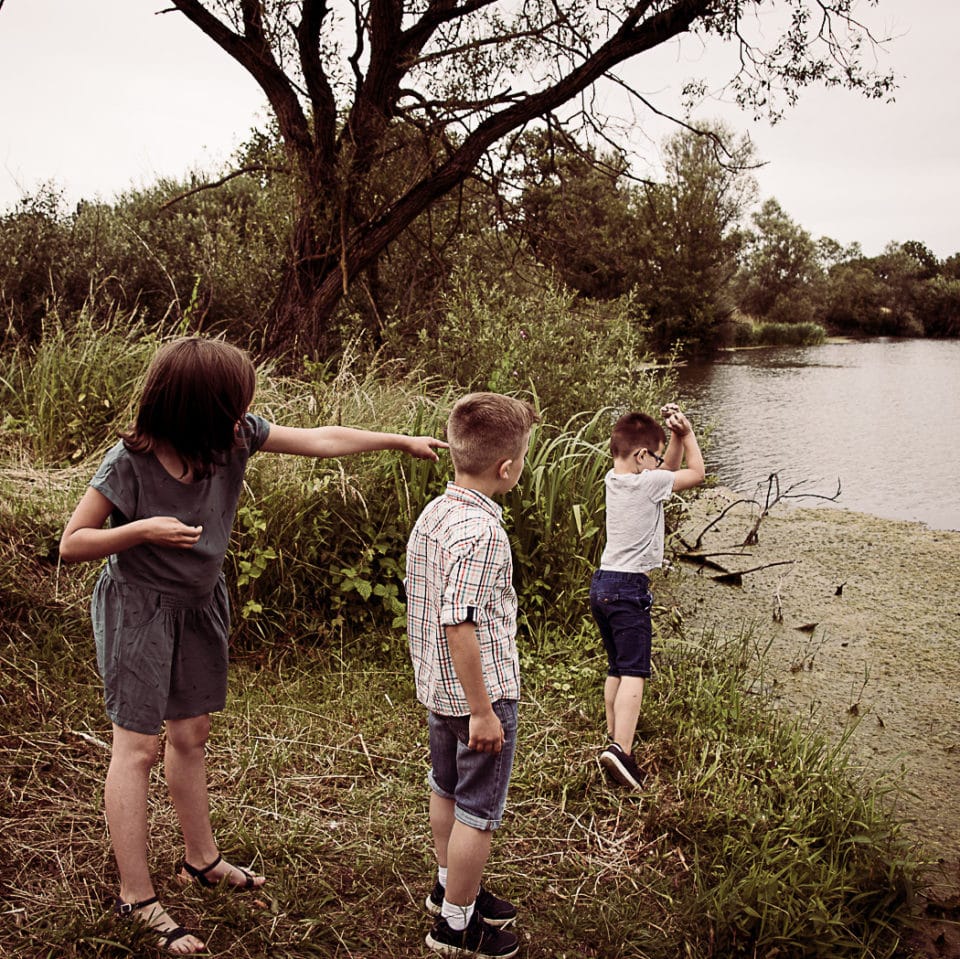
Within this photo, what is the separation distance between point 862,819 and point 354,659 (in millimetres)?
2005

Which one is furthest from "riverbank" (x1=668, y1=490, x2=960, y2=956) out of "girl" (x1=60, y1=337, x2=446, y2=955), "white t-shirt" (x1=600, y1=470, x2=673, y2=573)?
"girl" (x1=60, y1=337, x2=446, y2=955)

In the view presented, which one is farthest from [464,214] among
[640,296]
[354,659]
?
[640,296]

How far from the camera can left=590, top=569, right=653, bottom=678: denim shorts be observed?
2.93m

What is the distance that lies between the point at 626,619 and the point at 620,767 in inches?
19.7

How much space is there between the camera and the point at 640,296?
2550 centimetres

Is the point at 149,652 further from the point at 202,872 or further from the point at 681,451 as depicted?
the point at 681,451

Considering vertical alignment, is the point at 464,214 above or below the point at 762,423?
above

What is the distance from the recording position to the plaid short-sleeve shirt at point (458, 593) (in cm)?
176

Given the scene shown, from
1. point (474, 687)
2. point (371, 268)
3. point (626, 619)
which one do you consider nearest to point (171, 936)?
point (474, 687)

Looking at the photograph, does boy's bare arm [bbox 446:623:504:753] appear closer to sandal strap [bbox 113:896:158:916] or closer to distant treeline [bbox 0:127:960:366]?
sandal strap [bbox 113:896:158:916]

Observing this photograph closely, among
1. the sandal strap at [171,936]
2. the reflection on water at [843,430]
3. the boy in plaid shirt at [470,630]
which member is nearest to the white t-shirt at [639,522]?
the boy in plaid shirt at [470,630]

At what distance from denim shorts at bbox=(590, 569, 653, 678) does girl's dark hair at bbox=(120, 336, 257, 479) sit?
1.56 metres

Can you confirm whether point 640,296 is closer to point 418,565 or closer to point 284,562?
point 284,562

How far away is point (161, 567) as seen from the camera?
1.91 m
